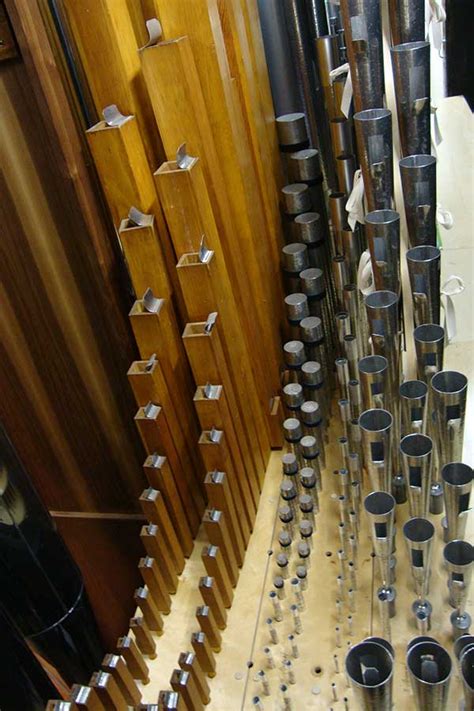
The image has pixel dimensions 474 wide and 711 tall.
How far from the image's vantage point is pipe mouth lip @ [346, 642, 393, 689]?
1.34 m

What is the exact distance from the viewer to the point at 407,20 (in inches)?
56.7

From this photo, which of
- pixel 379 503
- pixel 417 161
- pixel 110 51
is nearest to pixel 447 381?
pixel 379 503

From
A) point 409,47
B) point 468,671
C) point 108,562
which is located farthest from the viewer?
point 108,562

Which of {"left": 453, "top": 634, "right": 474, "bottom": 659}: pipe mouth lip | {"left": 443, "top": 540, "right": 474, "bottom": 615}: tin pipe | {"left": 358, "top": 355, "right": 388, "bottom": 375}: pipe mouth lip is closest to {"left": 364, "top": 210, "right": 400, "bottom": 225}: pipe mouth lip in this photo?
{"left": 358, "top": 355, "right": 388, "bottom": 375}: pipe mouth lip

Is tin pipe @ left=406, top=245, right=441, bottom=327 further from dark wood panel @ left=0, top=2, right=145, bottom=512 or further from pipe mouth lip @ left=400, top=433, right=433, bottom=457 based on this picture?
dark wood panel @ left=0, top=2, right=145, bottom=512

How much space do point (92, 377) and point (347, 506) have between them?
2.52 feet

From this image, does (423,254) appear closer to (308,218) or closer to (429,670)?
(308,218)

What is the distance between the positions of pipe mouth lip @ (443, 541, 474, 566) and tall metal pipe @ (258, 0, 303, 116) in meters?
1.28

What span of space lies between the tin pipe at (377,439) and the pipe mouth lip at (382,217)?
387 millimetres

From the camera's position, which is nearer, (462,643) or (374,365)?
(462,643)

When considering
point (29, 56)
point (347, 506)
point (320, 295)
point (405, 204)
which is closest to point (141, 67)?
point (29, 56)

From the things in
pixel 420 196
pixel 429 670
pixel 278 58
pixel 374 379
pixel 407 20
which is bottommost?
pixel 429 670

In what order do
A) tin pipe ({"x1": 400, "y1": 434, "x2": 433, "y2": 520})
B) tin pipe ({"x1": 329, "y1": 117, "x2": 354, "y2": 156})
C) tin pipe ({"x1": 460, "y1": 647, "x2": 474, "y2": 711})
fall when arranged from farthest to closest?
tin pipe ({"x1": 329, "y1": 117, "x2": 354, "y2": 156}) < tin pipe ({"x1": 400, "y1": 434, "x2": 433, "y2": 520}) < tin pipe ({"x1": 460, "y1": 647, "x2": 474, "y2": 711})

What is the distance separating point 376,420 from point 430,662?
46 centimetres
